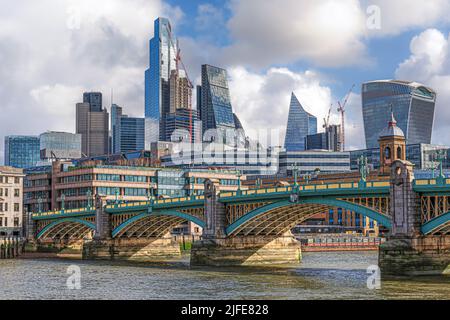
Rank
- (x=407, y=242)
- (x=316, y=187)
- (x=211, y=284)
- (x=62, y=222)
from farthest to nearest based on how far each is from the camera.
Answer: (x=62, y=222)
(x=316, y=187)
(x=407, y=242)
(x=211, y=284)

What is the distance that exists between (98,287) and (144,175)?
100514 millimetres

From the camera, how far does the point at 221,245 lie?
9388 cm

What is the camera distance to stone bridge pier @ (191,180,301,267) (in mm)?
93938

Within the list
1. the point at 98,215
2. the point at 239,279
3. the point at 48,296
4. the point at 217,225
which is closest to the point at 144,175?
the point at 98,215

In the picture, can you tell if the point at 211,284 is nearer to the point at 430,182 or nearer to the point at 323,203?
the point at 323,203

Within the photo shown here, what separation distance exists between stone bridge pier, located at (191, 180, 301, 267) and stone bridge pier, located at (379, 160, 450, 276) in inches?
1012

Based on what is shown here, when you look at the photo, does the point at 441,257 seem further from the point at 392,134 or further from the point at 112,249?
the point at 392,134

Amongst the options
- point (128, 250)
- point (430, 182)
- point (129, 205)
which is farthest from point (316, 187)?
point (128, 250)

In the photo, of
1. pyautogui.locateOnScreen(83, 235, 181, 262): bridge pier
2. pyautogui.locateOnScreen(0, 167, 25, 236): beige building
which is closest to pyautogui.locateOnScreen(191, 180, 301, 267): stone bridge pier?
pyautogui.locateOnScreen(83, 235, 181, 262): bridge pier

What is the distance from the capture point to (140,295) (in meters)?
62.5

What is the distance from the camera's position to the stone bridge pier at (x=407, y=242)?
71000 mm

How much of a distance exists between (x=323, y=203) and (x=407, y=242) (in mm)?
13082

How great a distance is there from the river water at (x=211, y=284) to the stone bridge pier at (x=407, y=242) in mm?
2257

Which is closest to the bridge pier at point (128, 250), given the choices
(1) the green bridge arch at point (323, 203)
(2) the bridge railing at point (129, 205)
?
(2) the bridge railing at point (129, 205)
